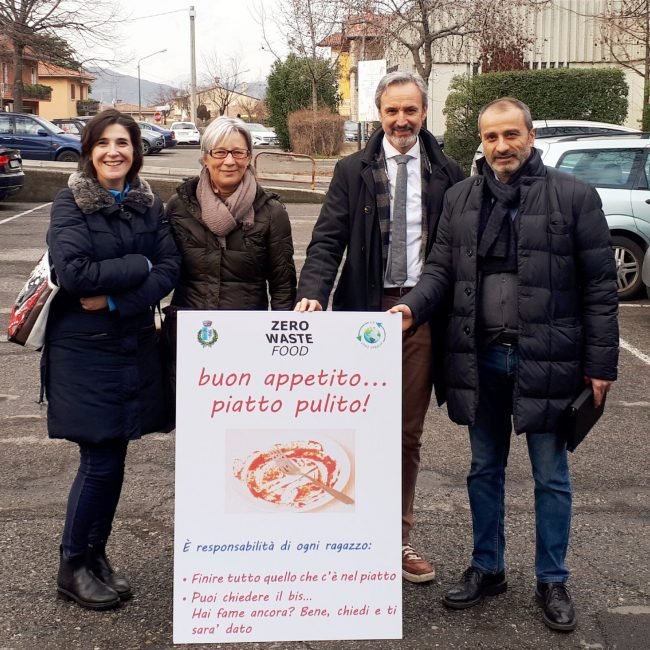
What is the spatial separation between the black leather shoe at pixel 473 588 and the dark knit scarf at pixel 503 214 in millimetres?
1258

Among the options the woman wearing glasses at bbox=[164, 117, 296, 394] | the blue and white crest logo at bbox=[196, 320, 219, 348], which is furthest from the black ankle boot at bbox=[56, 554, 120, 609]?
the blue and white crest logo at bbox=[196, 320, 219, 348]

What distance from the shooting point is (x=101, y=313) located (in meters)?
3.53

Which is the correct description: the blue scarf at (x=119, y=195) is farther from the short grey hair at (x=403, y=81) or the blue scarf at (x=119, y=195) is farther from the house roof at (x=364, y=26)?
the house roof at (x=364, y=26)

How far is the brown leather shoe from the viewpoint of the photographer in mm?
3867

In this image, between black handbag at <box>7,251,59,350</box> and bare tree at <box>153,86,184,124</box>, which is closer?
black handbag at <box>7,251,59,350</box>

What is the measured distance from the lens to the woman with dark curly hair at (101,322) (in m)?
3.47

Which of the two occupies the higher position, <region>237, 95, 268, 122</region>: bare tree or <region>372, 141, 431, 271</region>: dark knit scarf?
<region>237, 95, 268, 122</region>: bare tree

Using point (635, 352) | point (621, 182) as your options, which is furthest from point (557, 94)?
point (635, 352)

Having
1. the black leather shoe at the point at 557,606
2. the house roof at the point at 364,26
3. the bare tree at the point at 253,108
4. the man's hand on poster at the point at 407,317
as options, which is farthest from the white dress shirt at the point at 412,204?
the bare tree at the point at 253,108

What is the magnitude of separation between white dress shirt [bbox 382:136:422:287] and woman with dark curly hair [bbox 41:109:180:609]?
91 centimetres

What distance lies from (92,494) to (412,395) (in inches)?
51.9

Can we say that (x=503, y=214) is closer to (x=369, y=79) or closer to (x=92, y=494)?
(x=92, y=494)

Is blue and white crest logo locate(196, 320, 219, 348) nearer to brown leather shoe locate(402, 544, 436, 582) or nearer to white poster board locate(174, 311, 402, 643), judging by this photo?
white poster board locate(174, 311, 402, 643)

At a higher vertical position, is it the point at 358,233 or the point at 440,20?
the point at 440,20
